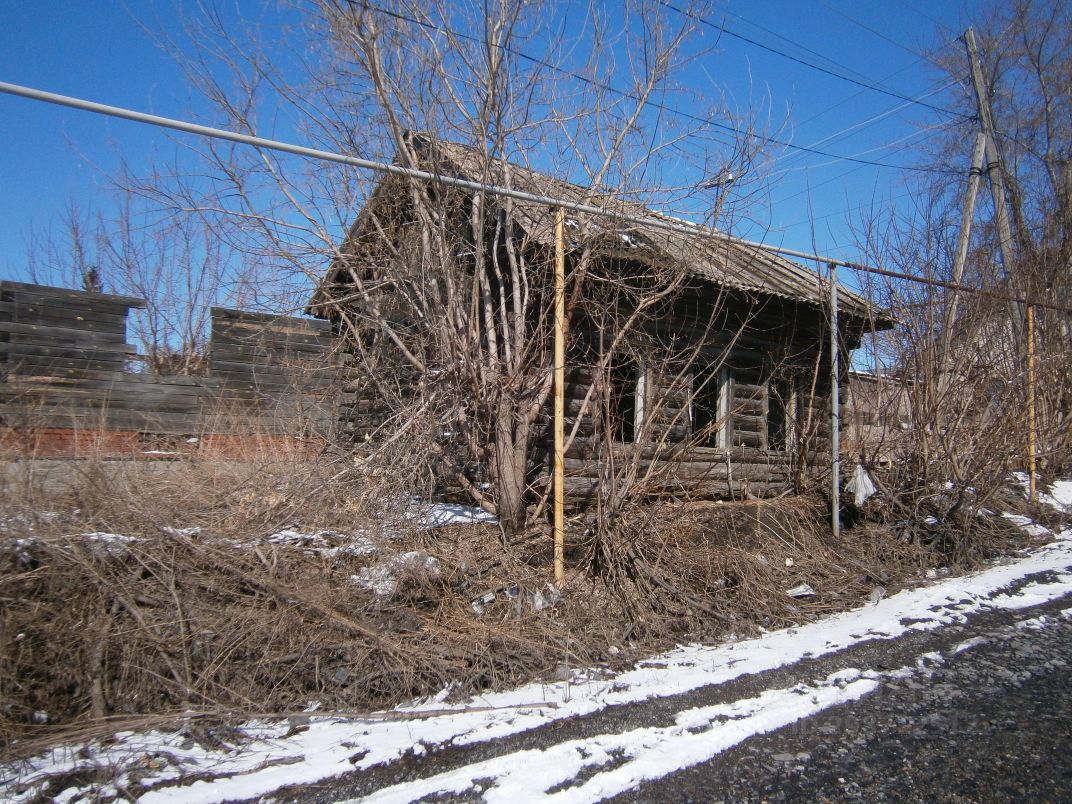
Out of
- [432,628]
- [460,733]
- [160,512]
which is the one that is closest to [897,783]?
[460,733]

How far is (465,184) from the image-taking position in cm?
520

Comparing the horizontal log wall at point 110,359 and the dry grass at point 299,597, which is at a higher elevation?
the horizontal log wall at point 110,359

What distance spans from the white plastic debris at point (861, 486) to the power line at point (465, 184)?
2144 mm

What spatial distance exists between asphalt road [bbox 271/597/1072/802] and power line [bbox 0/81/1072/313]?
3636 mm

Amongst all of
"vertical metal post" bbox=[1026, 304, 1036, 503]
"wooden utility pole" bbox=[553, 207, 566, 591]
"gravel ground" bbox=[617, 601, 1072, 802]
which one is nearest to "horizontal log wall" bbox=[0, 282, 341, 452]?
"wooden utility pole" bbox=[553, 207, 566, 591]

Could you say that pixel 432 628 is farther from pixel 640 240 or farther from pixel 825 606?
pixel 640 240

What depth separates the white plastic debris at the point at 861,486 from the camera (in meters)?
7.32

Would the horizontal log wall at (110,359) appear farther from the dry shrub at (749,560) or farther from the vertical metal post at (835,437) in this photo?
the vertical metal post at (835,437)

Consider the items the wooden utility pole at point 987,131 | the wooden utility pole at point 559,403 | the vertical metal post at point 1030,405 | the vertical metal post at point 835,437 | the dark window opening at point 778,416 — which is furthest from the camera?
the wooden utility pole at point 987,131

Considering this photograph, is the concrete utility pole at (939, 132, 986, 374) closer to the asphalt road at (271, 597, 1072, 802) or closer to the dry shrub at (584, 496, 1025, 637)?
the dry shrub at (584, 496, 1025, 637)

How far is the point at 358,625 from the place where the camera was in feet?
13.6

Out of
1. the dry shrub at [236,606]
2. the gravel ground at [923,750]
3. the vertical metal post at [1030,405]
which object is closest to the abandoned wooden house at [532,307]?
the dry shrub at [236,606]

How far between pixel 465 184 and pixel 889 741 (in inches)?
174

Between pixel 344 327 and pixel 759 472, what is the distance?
533 centimetres
